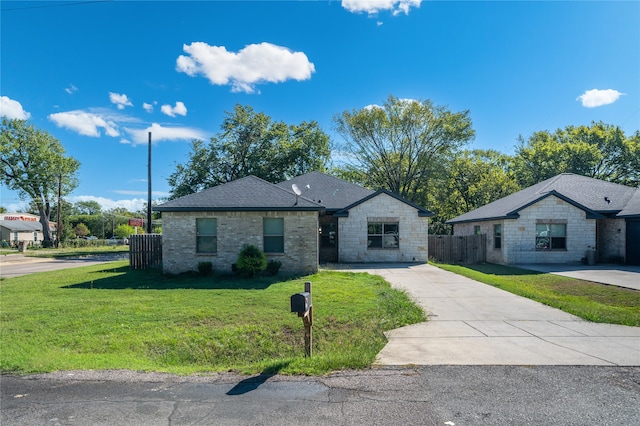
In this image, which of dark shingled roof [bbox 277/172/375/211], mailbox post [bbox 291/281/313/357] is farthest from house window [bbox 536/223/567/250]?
mailbox post [bbox 291/281/313/357]

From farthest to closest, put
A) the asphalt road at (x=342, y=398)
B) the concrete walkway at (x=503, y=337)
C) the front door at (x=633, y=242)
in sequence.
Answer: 1. the front door at (x=633, y=242)
2. the concrete walkway at (x=503, y=337)
3. the asphalt road at (x=342, y=398)

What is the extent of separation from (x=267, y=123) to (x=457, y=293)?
99.4 ft

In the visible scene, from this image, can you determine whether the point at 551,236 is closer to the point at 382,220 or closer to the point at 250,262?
the point at 382,220

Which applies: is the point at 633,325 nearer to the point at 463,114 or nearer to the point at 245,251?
the point at 245,251

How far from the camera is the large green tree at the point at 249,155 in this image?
112 feet

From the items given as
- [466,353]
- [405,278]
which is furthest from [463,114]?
[466,353]

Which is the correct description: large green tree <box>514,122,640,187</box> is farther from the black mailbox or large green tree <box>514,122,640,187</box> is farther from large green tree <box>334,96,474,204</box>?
the black mailbox

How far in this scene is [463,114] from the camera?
35.7 meters

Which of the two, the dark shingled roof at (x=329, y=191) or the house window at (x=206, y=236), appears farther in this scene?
the dark shingled roof at (x=329, y=191)

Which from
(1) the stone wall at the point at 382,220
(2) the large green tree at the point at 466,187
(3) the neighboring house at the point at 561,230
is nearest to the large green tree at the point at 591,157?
(2) the large green tree at the point at 466,187

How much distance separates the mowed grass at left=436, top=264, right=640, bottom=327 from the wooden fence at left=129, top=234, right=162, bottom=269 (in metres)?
13.1

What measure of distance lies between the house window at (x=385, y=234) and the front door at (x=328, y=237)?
1.89 meters

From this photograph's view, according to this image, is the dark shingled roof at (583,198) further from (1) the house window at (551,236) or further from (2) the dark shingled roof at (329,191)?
(2) the dark shingled roof at (329,191)

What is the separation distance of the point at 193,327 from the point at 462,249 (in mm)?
19176
